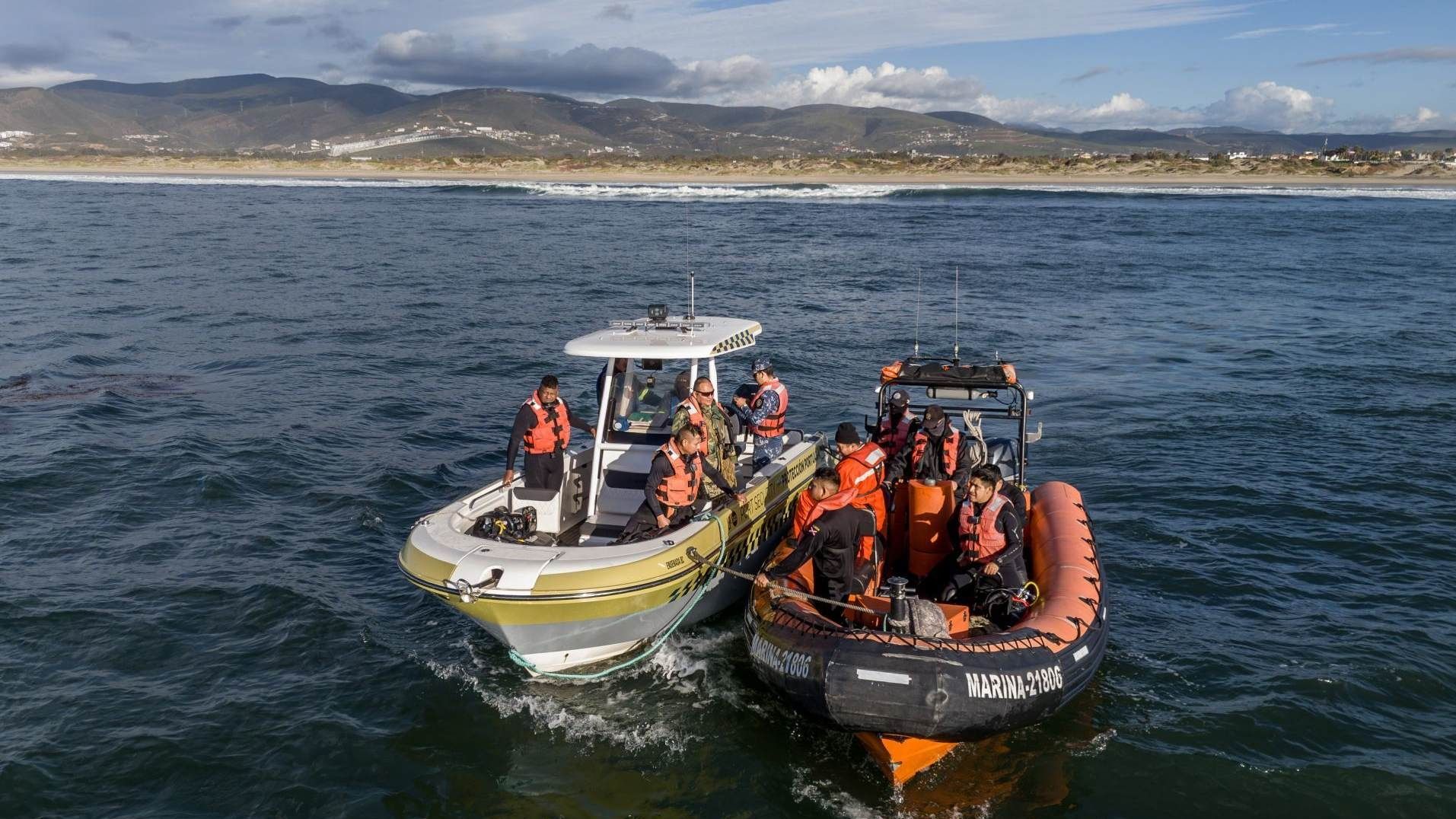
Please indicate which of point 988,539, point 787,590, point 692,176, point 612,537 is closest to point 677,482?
point 612,537

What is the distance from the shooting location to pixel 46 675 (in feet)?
29.2

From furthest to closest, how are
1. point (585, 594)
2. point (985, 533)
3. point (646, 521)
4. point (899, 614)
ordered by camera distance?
point (646, 521) → point (985, 533) → point (585, 594) → point (899, 614)

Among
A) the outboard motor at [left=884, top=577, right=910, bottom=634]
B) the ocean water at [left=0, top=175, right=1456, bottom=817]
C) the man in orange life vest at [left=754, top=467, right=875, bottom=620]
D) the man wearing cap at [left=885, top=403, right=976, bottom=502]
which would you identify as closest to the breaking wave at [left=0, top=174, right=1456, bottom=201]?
the ocean water at [left=0, top=175, right=1456, bottom=817]

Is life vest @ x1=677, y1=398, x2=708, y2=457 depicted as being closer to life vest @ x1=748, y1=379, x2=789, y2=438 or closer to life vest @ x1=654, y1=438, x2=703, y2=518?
life vest @ x1=654, y1=438, x2=703, y2=518

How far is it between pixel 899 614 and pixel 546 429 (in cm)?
418

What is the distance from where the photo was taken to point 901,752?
23.5 feet

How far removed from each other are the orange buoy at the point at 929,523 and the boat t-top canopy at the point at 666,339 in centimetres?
239

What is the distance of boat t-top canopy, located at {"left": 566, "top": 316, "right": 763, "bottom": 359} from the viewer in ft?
33.1

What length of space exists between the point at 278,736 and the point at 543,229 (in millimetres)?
39894

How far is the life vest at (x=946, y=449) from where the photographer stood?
9.81 metres

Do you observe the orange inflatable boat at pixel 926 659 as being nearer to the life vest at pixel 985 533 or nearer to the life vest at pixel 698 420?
the life vest at pixel 985 533

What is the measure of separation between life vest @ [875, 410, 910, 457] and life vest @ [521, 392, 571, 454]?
122 inches

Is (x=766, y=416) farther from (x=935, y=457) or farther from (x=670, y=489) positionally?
(x=670, y=489)

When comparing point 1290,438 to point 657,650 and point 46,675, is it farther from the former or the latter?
point 46,675
